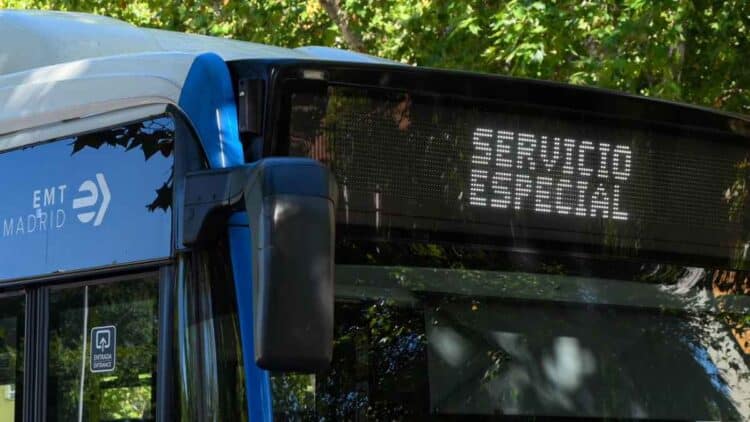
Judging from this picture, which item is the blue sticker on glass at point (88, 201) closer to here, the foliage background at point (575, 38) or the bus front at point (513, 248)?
the bus front at point (513, 248)

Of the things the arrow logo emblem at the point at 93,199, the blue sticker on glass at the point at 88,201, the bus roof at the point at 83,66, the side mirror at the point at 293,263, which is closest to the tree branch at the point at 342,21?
the bus roof at the point at 83,66

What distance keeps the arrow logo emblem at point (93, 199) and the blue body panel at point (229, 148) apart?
16.1 inches

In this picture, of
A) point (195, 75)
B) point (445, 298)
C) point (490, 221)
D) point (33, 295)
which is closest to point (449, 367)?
point (445, 298)

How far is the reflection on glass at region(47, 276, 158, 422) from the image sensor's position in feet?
12.4

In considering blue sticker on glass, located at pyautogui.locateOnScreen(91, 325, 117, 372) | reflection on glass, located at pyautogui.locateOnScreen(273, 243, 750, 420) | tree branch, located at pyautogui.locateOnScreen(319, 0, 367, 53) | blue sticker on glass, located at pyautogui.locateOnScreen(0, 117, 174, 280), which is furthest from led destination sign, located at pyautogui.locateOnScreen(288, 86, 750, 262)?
tree branch, located at pyautogui.locateOnScreen(319, 0, 367, 53)

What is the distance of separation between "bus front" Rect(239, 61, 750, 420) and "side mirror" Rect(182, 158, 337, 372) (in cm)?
50

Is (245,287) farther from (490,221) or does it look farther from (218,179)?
(490,221)

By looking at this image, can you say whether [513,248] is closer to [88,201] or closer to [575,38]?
[88,201]

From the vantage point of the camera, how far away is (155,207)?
12.5 feet

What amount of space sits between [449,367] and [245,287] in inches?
23.7

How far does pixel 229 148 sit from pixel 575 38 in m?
8.02

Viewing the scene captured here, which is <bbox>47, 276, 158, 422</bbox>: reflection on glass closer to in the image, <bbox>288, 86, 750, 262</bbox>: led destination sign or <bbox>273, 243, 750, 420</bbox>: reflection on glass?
<bbox>273, 243, 750, 420</bbox>: reflection on glass

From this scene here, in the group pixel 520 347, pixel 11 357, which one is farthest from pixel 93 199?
pixel 520 347

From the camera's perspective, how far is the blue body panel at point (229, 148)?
11.4 feet
